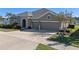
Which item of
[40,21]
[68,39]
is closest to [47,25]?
[40,21]

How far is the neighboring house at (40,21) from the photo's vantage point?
85.2 feet

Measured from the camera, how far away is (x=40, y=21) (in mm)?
27266

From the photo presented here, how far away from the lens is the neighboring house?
85.2ft

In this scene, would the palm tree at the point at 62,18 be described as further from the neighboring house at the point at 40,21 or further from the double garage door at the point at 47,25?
the double garage door at the point at 47,25

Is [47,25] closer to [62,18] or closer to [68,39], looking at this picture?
[62,18]

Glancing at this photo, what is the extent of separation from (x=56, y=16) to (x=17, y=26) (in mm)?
6347

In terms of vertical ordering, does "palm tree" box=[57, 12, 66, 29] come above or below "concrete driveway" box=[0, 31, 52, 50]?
above

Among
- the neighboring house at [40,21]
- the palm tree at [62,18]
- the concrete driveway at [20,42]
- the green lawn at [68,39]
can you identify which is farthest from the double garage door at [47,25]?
the concrete driveway at [20,42]

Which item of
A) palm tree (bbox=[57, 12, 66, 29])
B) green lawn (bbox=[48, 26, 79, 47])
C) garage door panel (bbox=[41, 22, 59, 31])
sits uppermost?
palm tree (bbox=[57, 12, 66, 29])

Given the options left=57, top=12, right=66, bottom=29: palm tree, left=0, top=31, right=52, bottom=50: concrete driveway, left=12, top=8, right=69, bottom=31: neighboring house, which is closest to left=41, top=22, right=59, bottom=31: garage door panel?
left=12, top=8, right=69, bottom=31: neighboring house

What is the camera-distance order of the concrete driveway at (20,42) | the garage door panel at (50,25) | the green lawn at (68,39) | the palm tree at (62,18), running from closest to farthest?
the concrete driveway at (20,42)
the green lawn at (68,39)
the palm tree at (62,18)
the garage door panel at (50,25)

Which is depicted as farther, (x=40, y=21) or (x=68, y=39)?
(x=40, y=21)

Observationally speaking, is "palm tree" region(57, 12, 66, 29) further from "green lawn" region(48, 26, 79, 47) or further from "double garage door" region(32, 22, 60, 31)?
"green lawn" region(48, 26, 79, 47)
